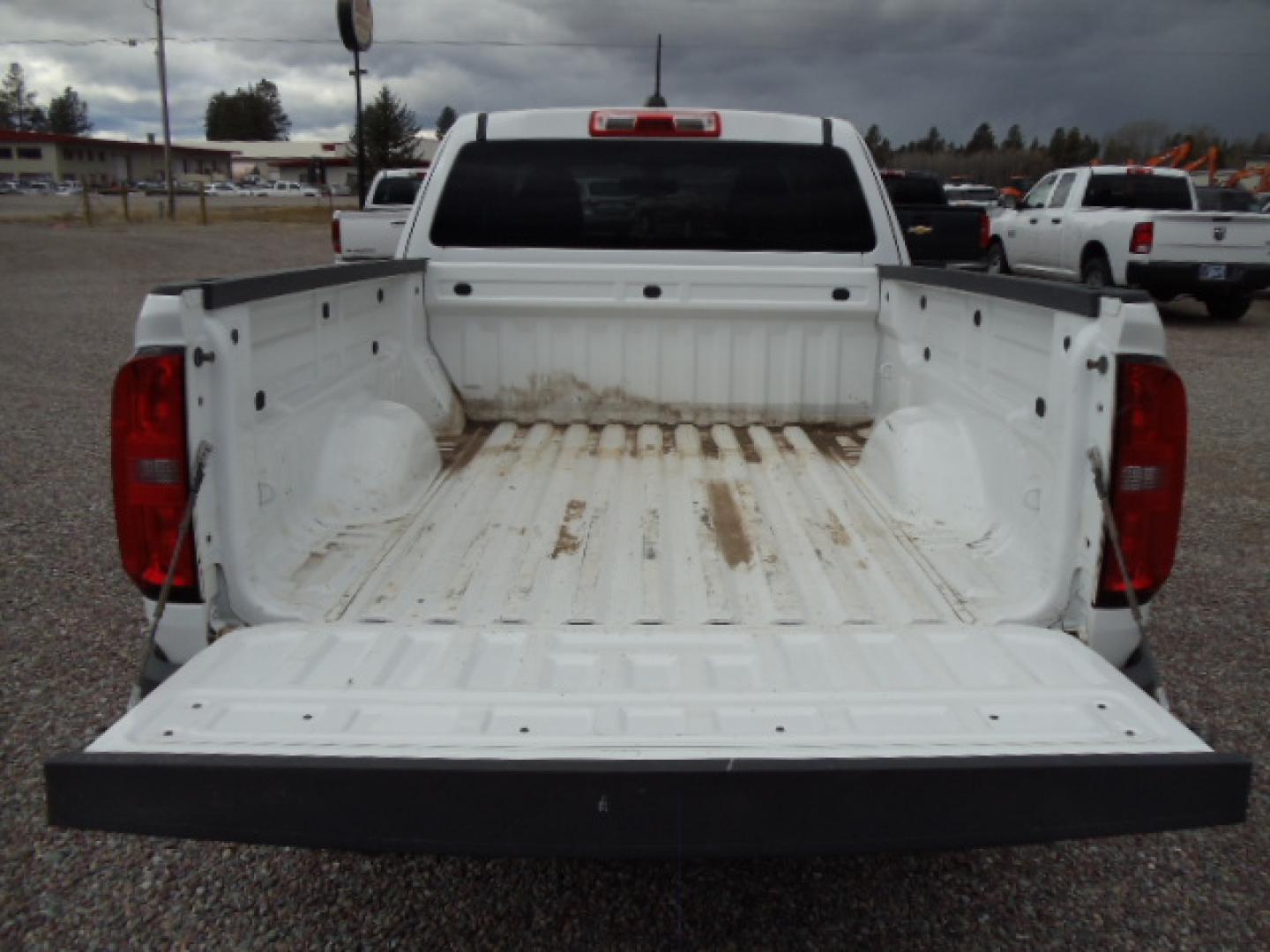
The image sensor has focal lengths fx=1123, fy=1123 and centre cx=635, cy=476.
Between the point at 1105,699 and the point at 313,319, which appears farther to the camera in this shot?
the point at 313,319

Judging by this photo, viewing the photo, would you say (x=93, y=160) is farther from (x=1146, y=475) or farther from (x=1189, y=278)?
(x=1146, y=475)


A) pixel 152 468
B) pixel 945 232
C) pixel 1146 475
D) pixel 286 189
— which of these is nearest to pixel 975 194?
pixel 945 232

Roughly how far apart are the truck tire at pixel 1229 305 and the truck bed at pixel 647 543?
1354 cm

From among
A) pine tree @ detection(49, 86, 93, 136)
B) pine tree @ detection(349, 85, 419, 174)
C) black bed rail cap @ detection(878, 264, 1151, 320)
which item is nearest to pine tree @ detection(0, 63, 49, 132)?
pine tree @ detection(49, 86, 93, 136)

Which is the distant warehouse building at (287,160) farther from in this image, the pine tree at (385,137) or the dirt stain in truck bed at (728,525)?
the dirt stain in truck bed at (728,525)

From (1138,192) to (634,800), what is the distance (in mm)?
16668

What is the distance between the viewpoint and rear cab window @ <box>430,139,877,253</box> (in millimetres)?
4590

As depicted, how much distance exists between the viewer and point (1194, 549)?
591cm

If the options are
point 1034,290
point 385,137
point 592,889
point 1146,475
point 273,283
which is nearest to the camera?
point 1146,475

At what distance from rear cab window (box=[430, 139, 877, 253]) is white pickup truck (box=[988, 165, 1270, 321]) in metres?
9.43

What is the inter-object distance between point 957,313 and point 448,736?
2226 millimetres

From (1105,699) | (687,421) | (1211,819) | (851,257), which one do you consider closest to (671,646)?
(1105,699)

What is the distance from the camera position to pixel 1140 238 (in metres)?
14.2

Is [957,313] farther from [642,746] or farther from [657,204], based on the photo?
[642,746]
